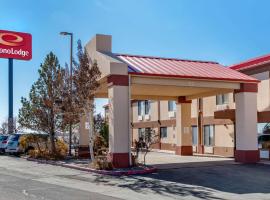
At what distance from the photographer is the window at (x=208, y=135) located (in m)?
33.2

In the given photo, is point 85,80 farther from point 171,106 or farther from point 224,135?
point 171,106

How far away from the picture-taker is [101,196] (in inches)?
523

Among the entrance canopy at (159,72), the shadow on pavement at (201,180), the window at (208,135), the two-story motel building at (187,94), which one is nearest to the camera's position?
the shadow on pavement at (201,180)

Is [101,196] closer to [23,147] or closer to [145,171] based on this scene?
[145,171]

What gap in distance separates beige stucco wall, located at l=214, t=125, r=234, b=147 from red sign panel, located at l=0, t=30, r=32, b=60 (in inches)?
1135

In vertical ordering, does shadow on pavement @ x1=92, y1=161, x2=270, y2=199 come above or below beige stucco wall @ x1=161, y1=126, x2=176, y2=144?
below

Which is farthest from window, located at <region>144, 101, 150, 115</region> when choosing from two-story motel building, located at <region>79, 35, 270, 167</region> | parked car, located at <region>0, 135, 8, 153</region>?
parked car, located at <region>0, 135, 8, 153</region>

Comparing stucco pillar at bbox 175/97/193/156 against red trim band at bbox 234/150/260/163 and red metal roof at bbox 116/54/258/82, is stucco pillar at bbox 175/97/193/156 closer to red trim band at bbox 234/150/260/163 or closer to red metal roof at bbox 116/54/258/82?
red metal roof at bbox 116/54/258/82

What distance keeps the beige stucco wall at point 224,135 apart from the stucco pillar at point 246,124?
6089 millimetres

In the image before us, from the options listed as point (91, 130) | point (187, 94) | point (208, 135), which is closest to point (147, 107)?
point (208, 135)

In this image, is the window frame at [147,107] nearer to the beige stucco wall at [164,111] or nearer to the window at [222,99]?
the beige stucco wall at [164,111]

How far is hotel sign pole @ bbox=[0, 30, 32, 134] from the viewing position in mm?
50625

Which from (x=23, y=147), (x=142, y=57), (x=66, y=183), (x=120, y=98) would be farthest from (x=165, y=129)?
(x=66, y=183)

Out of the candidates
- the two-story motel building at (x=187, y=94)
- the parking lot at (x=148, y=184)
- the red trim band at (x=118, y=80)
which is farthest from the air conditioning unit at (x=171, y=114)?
the red trim band at (x=118, y=80)
